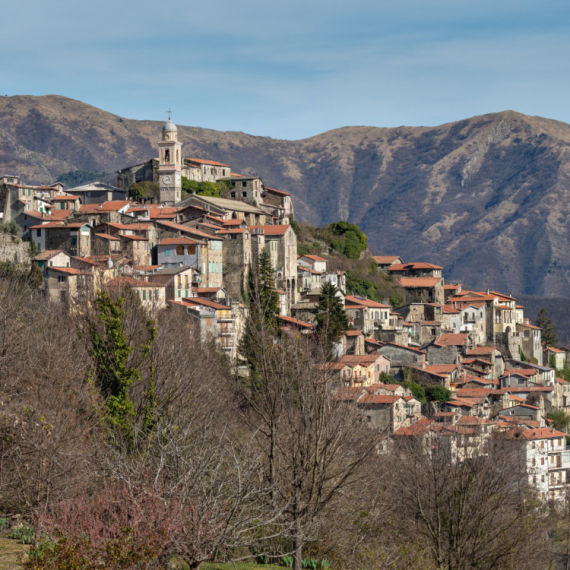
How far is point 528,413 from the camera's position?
79000 mm

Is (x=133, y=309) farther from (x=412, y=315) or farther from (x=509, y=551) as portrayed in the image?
(x=412, y=315)

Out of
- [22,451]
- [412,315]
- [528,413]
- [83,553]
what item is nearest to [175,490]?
[83,553]

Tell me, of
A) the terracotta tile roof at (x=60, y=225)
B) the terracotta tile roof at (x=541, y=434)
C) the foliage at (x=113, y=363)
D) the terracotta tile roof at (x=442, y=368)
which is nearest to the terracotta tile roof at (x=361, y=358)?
the terracotta tile roof at (x=442, y=368)

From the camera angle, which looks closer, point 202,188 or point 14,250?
point 14,250

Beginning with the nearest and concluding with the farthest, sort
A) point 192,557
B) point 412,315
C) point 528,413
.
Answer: point 192,557
point 528,413
point 412,315

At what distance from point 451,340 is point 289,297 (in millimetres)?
17434

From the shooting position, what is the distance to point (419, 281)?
98.1 metres

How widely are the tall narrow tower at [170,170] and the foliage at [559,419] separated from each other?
42354mm

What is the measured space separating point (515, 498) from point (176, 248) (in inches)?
1623

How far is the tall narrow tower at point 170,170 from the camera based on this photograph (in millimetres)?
94938

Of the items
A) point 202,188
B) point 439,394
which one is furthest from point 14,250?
point 439,394

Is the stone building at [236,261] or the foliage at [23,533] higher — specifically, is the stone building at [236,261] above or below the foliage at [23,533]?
above

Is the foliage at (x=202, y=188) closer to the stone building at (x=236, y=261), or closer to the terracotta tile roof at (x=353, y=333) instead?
the stone building at (x=236, y=261)

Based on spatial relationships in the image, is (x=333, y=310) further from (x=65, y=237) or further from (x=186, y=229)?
(x=65, y=237)
